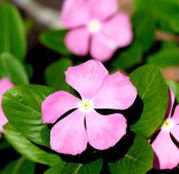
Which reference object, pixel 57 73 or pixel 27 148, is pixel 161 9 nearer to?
pixel 57 73

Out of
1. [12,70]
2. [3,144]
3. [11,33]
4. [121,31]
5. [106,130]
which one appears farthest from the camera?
[11,33]

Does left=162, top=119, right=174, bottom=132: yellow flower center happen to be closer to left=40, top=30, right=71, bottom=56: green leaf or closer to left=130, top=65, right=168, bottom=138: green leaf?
left=130, top=65, right=168, bottom=138: green leaf

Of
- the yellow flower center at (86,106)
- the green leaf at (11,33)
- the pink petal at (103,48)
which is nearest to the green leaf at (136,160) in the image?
the yellow flower center at (86,106)

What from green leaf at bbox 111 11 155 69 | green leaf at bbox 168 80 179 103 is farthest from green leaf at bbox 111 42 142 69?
green leaf at bbox 168 80 179 103

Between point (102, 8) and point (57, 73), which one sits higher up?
point (102, 8)

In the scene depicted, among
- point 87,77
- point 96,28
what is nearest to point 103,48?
point 96,28

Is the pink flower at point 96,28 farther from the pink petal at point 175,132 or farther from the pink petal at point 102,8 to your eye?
the pink petal at point 175,132
